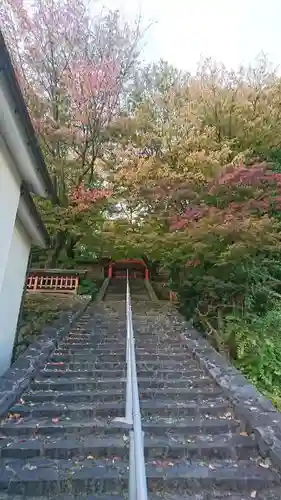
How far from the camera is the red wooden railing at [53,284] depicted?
1331 cm

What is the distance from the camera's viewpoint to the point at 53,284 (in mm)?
13578

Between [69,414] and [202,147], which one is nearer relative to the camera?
[69,414]

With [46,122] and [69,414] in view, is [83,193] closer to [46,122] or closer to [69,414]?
[46,122]

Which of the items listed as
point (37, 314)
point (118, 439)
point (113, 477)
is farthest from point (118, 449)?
point (37, 314)

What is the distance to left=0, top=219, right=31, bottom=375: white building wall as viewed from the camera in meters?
6.21

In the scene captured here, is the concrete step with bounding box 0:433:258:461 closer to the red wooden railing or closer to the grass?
the grass

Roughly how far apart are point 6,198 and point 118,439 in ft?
10.9

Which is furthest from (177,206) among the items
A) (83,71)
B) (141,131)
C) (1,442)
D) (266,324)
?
(1,442)

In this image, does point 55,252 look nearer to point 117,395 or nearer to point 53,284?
point 53,284

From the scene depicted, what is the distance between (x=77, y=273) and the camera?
13797mm

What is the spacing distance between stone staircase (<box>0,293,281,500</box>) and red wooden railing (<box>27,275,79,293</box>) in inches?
325

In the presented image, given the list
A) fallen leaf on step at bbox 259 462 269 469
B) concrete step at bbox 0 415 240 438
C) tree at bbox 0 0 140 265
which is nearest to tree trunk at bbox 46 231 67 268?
tree at bbox 0 0 140 265

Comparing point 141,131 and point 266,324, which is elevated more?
point 141,131

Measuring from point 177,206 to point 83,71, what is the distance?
6.00m
